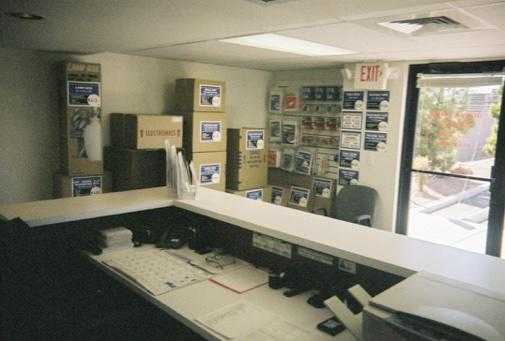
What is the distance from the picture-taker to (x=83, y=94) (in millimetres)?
3500

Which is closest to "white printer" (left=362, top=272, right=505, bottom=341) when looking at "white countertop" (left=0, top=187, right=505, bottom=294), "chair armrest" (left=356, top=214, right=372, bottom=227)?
"white countertop" (left=0, top=187, right=505, bottom=294)

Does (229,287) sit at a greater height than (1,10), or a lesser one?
lesser

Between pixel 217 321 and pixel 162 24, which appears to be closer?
pixel 217 321

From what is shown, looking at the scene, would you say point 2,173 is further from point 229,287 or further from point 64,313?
point 229,287

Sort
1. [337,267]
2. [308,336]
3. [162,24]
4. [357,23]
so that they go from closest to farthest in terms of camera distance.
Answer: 1. [308,336]
2. [337,267]
3. [357,23]
4. [162,24]

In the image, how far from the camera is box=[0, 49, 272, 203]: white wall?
351 centimetres

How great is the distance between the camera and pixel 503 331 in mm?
954

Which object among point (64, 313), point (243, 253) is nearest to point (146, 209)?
point (243, 253)

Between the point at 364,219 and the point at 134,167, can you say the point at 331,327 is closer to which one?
the point at 364,219

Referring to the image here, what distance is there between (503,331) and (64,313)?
1.52m

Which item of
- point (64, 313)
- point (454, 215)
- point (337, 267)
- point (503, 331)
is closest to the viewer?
point (503, 331)

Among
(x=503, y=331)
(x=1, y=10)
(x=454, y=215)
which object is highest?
(x=1, y=10)

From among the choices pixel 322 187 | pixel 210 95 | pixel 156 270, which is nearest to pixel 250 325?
pixel 156 270

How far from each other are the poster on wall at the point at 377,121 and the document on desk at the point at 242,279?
266cm
